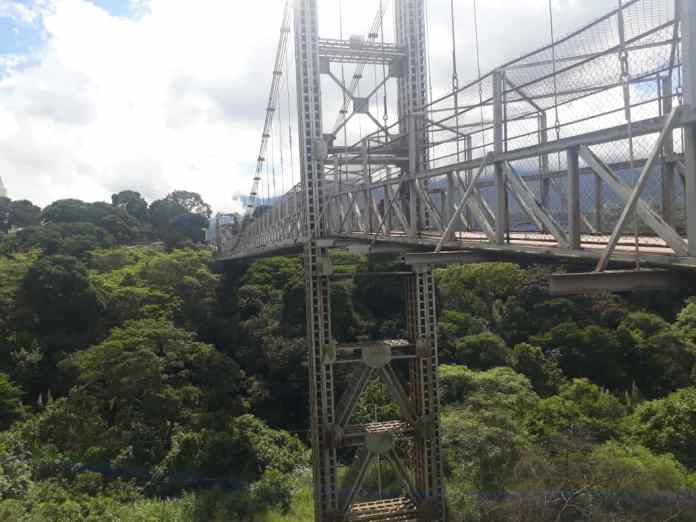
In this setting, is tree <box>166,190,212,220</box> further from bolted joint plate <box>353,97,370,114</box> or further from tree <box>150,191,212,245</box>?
bolted joint plate <box>353,97,370,114</box>

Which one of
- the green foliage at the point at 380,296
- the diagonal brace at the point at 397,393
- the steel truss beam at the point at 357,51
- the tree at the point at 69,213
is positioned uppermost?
the tree at the point at 69,213

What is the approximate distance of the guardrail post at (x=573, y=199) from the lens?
2.96 metres

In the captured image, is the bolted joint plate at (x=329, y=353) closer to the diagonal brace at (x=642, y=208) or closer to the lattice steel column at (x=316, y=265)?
the lattice steel column at (x=316, y=265)

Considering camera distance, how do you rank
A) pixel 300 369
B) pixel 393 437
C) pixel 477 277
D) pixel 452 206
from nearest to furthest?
1. pixel 452 206
2. pixel 393 437
3. pixel 300 369
4. pixel 477 277

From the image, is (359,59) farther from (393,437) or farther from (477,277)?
(477,277)

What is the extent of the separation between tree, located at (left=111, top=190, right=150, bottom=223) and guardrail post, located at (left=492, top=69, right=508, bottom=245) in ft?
99.7

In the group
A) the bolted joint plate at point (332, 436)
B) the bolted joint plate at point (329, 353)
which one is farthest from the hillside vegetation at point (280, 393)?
the bolted joint plate at point (329, 353)

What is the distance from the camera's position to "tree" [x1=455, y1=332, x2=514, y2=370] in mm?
13938

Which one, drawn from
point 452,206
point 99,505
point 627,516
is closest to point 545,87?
point 452,206

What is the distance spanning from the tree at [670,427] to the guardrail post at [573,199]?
29.8 feet

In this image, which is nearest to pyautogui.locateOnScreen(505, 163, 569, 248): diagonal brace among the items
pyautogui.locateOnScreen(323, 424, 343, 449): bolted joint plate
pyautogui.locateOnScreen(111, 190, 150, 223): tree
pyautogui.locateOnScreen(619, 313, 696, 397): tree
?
pyautogui.locateOnScreen(323, 424, 343, 449): bolted joint plate

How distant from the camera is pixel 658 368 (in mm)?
14680

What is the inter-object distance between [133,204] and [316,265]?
27874 mm

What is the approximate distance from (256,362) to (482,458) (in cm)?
693
